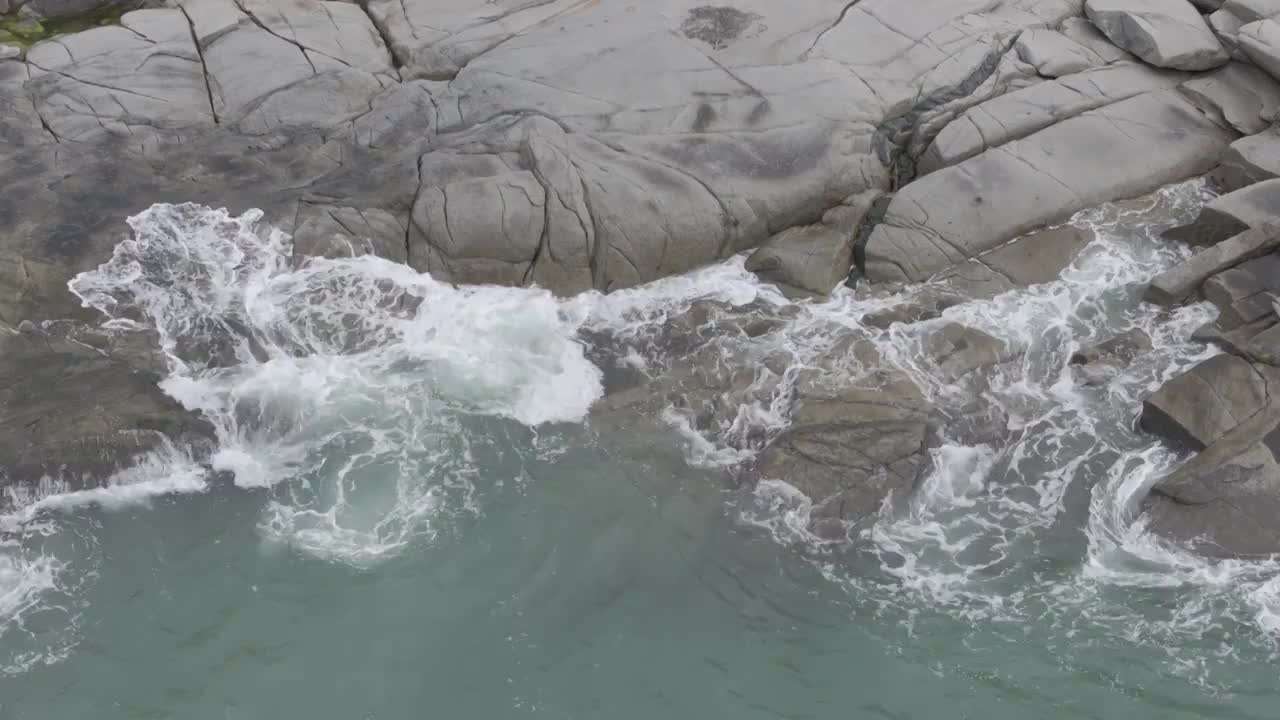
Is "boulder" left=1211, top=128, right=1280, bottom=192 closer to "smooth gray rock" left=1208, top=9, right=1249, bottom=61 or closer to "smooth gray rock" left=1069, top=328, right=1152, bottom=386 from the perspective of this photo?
"smooth gray rock" left=1208, top=9, right=1249, bottom=61

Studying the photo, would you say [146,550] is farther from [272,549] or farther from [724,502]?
[724,502]

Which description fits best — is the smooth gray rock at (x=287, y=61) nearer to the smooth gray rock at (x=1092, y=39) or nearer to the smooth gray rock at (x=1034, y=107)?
the smooth gray rock at (x=1034, y=107)

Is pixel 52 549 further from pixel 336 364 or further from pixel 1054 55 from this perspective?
pixel 1054 55

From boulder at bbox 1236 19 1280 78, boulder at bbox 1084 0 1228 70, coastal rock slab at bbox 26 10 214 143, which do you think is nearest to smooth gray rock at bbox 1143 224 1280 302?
boulder at bbox 1236 19 1280 78

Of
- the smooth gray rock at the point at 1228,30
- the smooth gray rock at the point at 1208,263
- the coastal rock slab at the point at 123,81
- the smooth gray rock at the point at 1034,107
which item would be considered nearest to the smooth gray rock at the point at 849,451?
the smooth gray rock at the point at 1208,263

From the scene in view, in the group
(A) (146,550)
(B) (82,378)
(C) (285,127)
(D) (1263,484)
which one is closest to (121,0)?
(C) (285,127)
